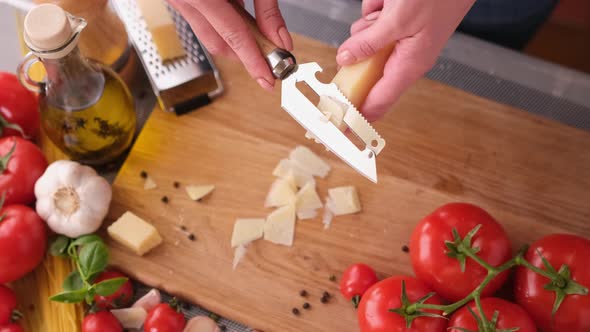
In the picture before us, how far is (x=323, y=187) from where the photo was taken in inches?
50.9

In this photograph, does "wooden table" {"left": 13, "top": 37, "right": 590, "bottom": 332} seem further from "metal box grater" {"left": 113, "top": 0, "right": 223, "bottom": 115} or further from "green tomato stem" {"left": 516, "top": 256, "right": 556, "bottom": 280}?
"green tomato stem" {"left": 516, "top": 256, "right": 556, "bottom": 280}

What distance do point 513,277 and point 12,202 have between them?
91 cm

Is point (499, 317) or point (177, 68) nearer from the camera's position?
point (499, 317)

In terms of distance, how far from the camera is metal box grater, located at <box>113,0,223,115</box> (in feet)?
Answer: 4.28

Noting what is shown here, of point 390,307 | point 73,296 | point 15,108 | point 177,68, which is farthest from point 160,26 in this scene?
point 390,307

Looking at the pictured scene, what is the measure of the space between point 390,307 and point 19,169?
2.33 ft

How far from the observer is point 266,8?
107 cm

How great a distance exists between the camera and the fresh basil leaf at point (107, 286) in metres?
1.12

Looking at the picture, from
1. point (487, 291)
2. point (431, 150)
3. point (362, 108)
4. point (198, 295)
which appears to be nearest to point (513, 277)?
point (487, 291)

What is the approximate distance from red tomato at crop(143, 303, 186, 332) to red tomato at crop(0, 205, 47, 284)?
234 mm

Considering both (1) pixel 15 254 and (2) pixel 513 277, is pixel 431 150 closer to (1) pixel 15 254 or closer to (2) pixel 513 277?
(2) pixel 513 277

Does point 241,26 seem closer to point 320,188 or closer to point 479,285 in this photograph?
point 320,188

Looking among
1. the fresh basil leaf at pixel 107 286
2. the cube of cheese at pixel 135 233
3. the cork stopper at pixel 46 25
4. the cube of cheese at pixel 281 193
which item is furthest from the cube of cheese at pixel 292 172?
the cork stopper at pixel 46 25

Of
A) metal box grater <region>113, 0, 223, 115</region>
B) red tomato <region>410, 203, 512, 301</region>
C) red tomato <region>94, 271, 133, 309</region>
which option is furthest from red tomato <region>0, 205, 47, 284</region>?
red tomato <region>410, 203, 512, 301</region>
